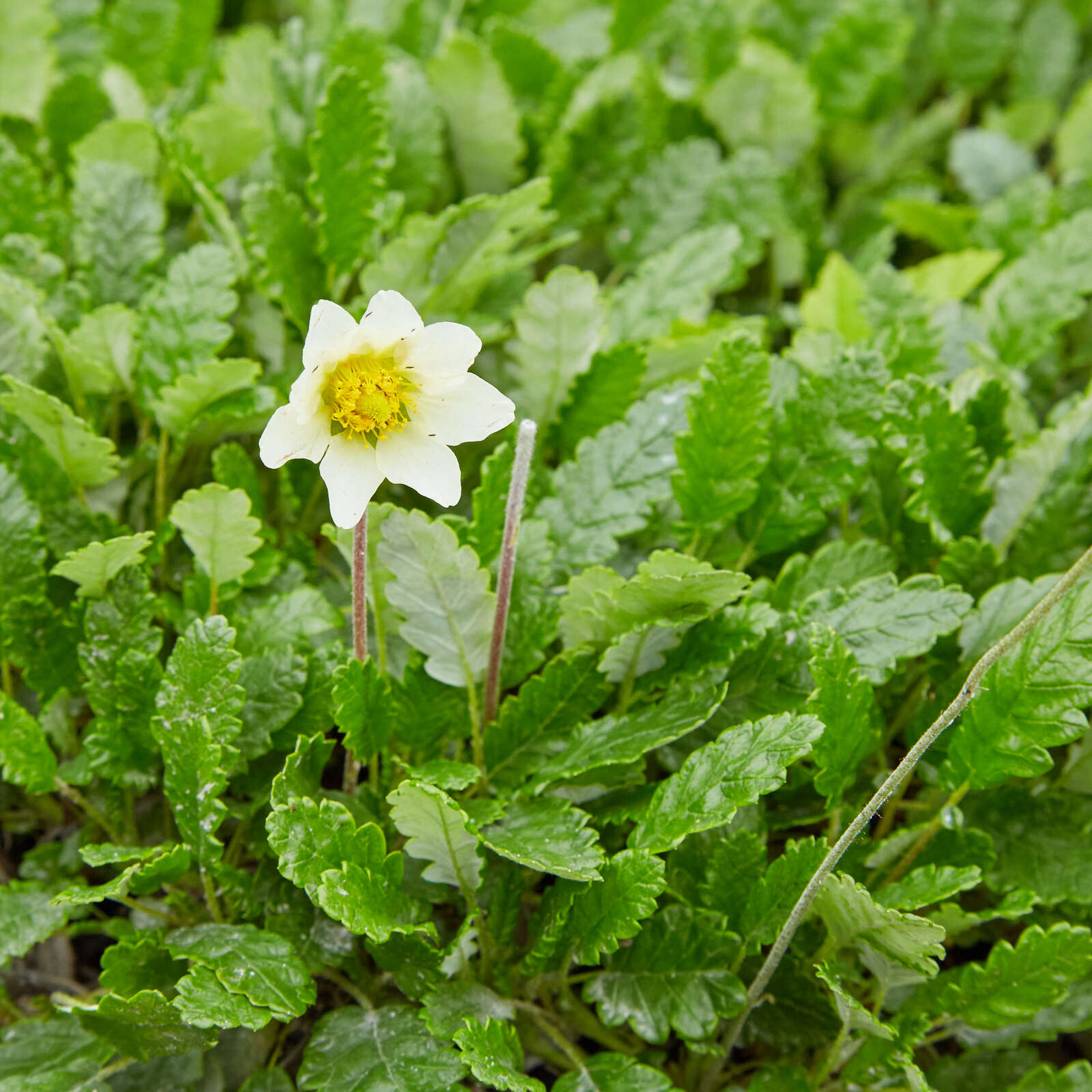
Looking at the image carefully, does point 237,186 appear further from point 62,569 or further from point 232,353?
point 62,569

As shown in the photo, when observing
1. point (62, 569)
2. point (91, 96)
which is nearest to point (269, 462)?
point (62, 569)

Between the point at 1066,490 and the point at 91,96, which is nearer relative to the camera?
the point at 1066,490

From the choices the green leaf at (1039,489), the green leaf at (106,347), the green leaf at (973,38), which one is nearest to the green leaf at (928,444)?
the green leaf at (1039,489)

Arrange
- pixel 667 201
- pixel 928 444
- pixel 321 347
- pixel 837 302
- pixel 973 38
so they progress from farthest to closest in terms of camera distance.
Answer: pixel 973 38 < pixel 667 201 < pixel 837 302 < pixel 928 444 < pixel 321 347

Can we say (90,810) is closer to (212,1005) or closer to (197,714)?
(197,714)

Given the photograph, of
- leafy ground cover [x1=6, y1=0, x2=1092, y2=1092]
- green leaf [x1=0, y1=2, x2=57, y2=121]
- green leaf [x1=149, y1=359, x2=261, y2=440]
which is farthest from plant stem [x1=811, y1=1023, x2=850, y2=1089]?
green leaf [x1=0, y1=2, x2=57, y2=121]

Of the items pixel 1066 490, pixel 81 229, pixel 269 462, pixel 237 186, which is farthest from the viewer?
pixel 237 186

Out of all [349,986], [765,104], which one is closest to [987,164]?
[765,104]
